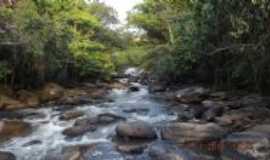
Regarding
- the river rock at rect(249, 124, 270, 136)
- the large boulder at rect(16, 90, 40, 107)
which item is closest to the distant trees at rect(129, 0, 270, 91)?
the river rock at rect(249, 124, 270, 136)

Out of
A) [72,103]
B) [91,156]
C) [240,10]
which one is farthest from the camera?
[72,103]

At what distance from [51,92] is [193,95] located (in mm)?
6161

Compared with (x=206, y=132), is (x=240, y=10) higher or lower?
higher

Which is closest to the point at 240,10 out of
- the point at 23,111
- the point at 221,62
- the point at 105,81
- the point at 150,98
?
the point at 221,62

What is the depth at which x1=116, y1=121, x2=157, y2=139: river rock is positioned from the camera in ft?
23.1

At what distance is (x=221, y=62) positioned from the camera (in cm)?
1224

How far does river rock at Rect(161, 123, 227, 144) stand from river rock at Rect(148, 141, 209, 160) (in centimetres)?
42

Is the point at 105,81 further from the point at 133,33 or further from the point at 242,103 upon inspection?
the point at 242,103

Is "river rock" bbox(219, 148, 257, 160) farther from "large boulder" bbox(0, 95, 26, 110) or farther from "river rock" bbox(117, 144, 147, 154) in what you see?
"large boulder" bbox(0, 95, 26, 110)

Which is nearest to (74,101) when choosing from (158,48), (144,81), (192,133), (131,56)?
(192,133)

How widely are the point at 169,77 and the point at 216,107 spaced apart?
7922mm

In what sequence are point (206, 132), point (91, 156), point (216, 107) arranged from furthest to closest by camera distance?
1. point (216, 107)
2. point (206, 132)
3. point (91, 156)

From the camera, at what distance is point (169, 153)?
19.1 feet

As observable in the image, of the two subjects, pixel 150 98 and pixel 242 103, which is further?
pixel 150 98
